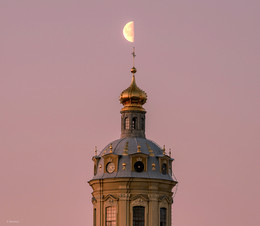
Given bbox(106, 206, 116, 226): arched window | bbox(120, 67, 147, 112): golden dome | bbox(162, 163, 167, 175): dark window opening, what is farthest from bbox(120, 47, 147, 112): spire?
bbox(106, 206, 116, 226): arched window

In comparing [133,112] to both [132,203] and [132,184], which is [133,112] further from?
[132,203]

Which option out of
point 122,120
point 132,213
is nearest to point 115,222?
point 132,213

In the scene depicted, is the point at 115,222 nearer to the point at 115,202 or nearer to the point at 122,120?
the point at 115,202

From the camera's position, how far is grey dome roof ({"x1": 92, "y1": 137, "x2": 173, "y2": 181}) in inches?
4838

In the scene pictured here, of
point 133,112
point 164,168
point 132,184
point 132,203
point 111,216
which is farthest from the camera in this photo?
point 133,112

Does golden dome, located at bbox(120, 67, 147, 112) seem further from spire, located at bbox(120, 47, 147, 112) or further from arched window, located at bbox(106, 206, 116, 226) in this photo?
arched window, located at bbox(106, 206, 116, 226)

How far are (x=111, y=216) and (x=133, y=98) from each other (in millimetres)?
12659

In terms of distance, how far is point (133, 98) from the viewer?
127m

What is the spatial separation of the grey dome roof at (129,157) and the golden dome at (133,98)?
3327 millimetres

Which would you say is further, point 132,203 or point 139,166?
point 139,166

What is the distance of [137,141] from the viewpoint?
125250 mm

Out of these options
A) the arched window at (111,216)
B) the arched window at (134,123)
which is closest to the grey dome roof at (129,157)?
the arched window at (134,123)

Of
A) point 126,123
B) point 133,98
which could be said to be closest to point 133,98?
point 133,98

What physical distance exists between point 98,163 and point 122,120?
5.37 m
